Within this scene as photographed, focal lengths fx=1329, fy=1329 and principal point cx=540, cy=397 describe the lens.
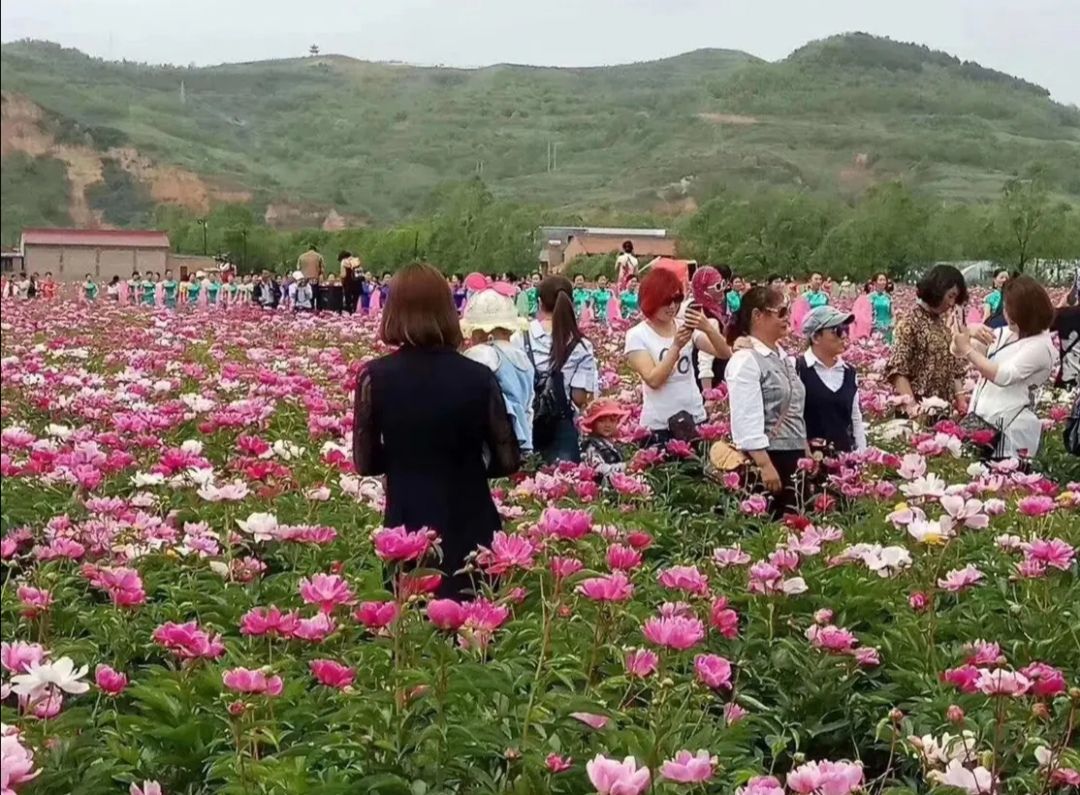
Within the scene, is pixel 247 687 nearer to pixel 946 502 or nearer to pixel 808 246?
pixel 946 502

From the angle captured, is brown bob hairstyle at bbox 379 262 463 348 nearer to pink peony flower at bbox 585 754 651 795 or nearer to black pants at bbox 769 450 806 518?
pink peony flower at bbox 585 754 651 795

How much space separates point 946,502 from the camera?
3184mm

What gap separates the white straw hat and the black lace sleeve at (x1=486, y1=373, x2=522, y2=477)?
163 cm

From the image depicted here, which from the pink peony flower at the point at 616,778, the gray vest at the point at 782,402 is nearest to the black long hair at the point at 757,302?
the gray vest at the point at 782,402

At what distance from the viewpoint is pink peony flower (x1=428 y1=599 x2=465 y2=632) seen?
2.29 meters

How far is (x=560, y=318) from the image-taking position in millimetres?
5934

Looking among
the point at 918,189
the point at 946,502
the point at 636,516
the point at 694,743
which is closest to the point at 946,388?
the point at 636,516

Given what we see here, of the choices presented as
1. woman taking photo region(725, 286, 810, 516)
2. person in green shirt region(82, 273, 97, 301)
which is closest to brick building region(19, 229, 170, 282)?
person in green shirt region(82, 273, 97, 301)

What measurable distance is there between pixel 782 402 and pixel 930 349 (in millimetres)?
2004

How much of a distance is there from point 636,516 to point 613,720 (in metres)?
2.70

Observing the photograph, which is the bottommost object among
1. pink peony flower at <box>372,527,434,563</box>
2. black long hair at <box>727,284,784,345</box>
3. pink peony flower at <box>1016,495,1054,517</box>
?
pink peony flower at <box>1016,495,1054,517</box>

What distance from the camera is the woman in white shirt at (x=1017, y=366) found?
5.58 m

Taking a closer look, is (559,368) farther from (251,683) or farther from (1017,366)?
(251,683)

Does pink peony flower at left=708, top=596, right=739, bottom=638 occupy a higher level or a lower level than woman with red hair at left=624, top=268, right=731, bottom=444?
lower
